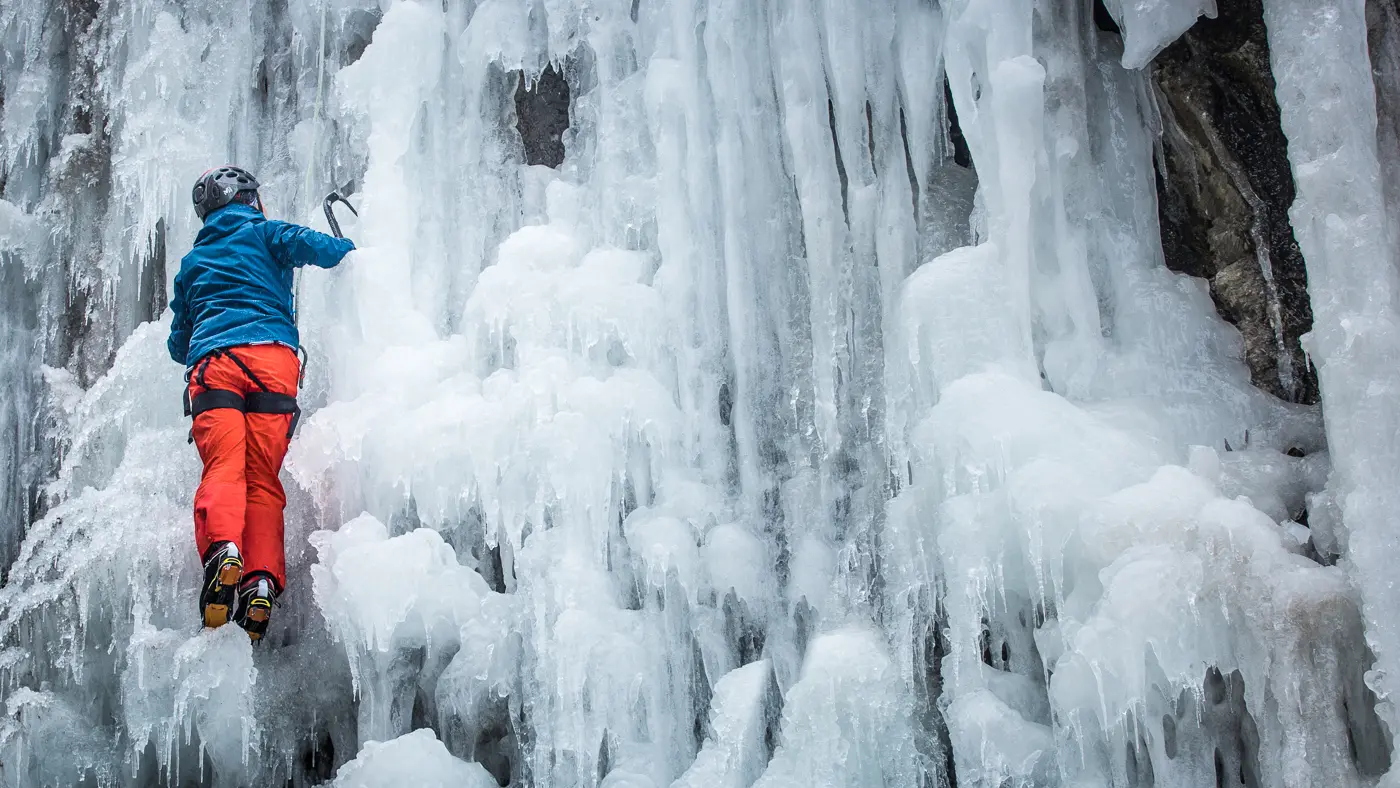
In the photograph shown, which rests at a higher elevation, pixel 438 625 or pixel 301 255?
pixel 301 255

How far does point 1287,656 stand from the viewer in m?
3.44

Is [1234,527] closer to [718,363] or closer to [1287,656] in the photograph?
[1287,656]

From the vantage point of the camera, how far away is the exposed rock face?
425 centimetres

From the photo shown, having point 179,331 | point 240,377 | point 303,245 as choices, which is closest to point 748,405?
point 303,245

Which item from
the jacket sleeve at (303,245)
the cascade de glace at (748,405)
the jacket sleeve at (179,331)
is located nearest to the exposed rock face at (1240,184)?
the cascade de glace at (748,405)

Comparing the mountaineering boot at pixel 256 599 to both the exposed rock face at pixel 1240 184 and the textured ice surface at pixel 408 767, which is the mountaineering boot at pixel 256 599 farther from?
the exposed rock face at pixel 1240 184

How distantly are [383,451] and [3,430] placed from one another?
2.04 meters

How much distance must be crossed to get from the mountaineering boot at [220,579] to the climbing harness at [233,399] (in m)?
0.53

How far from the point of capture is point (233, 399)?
414 cm

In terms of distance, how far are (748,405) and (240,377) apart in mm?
1816

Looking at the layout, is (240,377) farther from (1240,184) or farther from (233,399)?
Result: (1240,184)

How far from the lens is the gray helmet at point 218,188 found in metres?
4.57

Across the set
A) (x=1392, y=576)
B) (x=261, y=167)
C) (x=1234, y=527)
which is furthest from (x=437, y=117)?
(x=1392, y=576)

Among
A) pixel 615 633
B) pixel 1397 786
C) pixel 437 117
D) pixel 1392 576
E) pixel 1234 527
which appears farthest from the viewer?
pixel 437 117
